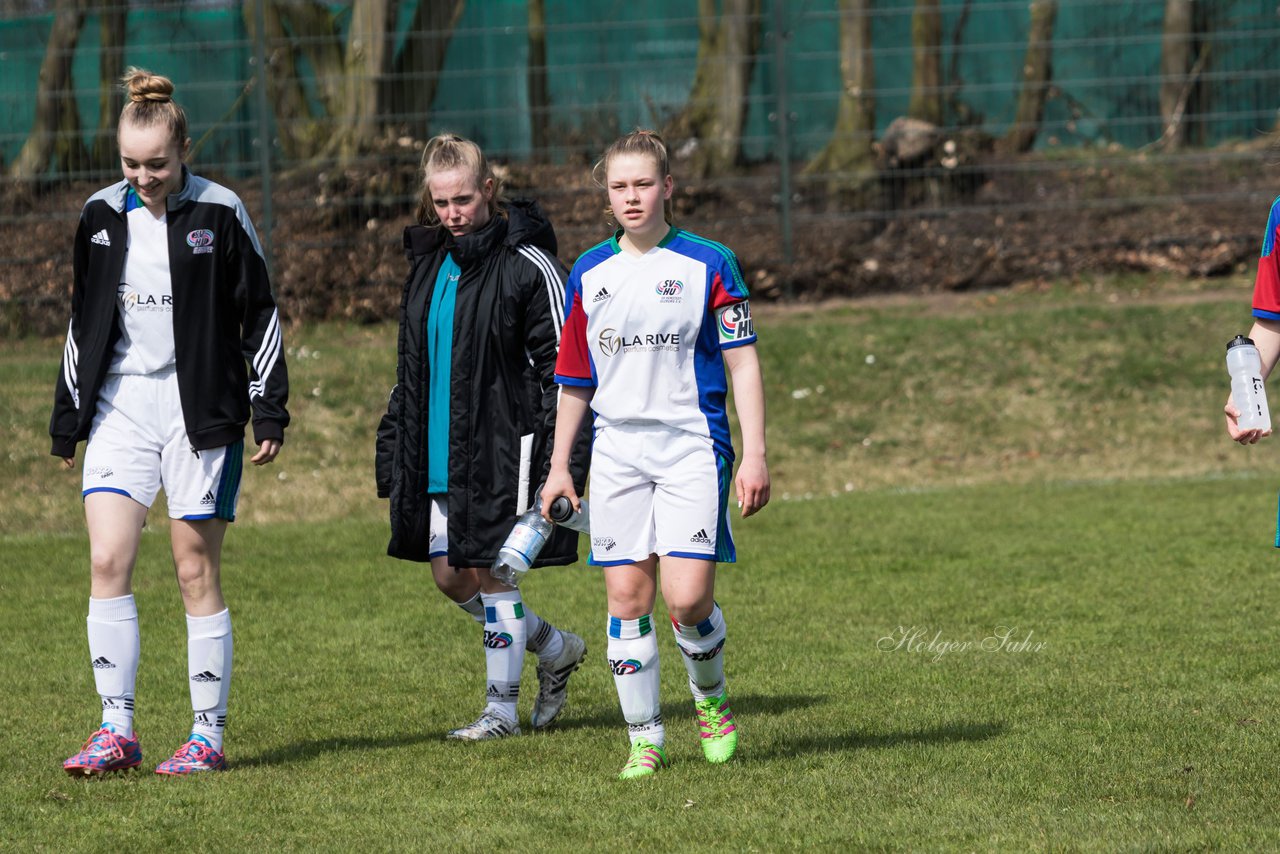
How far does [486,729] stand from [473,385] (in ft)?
4.17

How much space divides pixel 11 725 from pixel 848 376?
937 cm

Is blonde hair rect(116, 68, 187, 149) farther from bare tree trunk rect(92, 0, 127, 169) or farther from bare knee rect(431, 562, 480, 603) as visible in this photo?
bare tree trunk rect(92, 0, 127, 169)

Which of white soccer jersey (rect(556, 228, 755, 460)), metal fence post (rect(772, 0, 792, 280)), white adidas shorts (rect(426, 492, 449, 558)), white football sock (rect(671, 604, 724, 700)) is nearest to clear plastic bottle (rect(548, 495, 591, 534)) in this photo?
white soccer jersey (rect(556, 228, 755, 460))

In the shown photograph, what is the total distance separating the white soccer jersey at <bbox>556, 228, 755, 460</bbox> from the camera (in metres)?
5.32

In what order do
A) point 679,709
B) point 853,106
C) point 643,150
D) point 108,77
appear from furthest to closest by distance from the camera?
point 853,106 < point 108,77 < point 679,709 < point 643,150

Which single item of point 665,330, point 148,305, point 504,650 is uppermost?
point 148,305

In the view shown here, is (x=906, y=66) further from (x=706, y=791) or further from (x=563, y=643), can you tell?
(x=706, y=791)

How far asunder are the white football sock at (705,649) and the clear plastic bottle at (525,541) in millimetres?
634

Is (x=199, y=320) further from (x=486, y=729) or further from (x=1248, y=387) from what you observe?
(x=1248, y=387)

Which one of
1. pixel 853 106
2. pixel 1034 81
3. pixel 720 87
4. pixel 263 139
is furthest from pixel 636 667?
pixel 1034 81

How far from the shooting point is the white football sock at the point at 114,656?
574cm

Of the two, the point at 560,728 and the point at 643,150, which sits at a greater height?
the point at 643,150

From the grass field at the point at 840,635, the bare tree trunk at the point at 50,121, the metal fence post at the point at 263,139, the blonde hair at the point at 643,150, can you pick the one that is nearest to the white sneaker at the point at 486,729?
the grass field at the point at 840,635

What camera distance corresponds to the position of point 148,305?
5.67m
